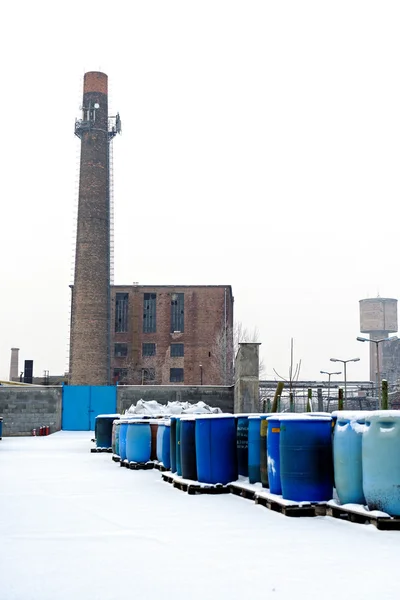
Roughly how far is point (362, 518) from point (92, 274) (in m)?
39.4

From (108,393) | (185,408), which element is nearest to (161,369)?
(108,393)

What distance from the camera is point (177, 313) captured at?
199 ft

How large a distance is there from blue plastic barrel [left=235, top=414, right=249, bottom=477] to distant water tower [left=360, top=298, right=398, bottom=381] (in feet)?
266

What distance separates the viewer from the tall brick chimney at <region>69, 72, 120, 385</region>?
4553 centimetres

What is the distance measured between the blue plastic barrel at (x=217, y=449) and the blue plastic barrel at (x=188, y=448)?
39 cm

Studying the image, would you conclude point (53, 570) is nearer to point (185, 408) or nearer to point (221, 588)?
point (221, 588)

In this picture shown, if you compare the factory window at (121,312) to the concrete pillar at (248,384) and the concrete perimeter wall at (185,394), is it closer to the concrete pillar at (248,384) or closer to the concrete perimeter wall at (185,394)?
the concrete perimeter wall at (185,394)

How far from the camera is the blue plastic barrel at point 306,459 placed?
8188 mm

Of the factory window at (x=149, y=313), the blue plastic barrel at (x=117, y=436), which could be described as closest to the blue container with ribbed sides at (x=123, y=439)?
the blue plastic barrel at (x=117, y=436)

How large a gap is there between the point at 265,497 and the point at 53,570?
3.70 metres

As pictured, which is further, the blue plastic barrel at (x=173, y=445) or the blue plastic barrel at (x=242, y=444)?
the blue plastic barrel at (x=173, y=445)

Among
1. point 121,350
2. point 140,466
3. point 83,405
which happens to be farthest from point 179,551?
point 121,350

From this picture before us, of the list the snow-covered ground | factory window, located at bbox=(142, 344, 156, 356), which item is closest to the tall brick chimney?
factory window, located at bbox=(142, 344, 156, 356)

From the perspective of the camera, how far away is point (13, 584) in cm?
504
